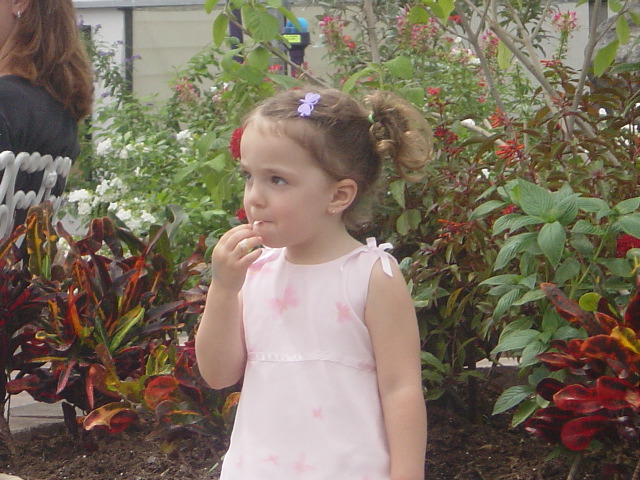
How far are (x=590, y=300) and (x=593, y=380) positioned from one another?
170 millimetres

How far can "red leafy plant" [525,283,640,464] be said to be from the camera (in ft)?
6.35

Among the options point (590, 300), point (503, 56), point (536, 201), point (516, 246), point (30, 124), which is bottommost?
point (590, 300)

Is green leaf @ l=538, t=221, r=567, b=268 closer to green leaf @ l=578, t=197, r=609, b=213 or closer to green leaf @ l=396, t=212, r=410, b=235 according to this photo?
green leaf @ l=578, t=197, r=609, b=213

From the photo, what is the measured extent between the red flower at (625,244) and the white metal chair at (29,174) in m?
1.65

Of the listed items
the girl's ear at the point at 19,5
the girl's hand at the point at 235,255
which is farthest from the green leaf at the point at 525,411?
the girl's ear at the point at 19,5

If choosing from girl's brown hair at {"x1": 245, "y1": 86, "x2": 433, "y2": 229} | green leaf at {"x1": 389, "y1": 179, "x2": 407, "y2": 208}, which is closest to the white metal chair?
green leaf at {"x1": 389, "y1": 179, "x2": 407, "y2": 208}

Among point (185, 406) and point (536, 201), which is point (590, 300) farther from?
point (185, 406)

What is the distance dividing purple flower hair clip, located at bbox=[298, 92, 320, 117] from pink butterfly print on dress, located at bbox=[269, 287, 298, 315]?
0.31 meters

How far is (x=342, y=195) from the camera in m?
1.79

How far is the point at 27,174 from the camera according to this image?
302 cm

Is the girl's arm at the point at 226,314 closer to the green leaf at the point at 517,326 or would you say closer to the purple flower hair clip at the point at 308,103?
the purple flower hair clip at the point at 308,103

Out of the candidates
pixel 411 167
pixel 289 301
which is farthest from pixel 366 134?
pixel 289 301

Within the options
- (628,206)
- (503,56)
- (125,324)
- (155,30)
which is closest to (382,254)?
(628,206)

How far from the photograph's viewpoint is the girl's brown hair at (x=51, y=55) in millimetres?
3148
